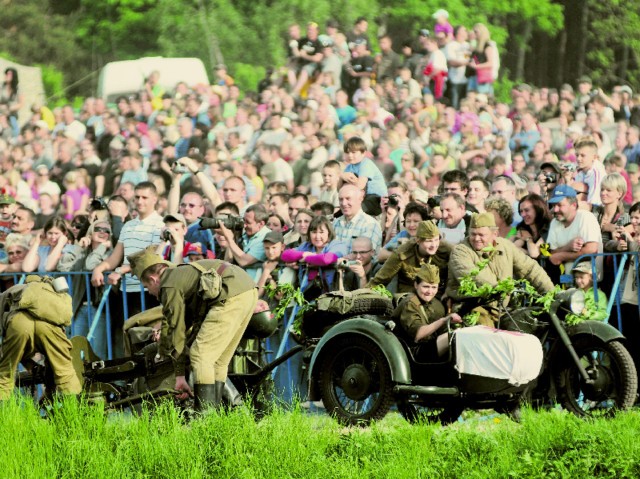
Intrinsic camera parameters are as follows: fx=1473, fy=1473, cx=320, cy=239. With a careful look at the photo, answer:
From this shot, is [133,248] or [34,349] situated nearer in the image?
[34,349]

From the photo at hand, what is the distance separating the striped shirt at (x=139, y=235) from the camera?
43.0ft

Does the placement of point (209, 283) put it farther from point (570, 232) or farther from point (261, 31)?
point (261, 31)

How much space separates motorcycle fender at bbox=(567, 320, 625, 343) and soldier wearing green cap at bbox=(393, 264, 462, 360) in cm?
75

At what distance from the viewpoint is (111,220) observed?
14.3m

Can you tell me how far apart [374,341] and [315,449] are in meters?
1.06

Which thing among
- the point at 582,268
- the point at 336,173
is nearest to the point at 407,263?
the point at 582,268

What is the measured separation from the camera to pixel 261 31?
93.2 ft

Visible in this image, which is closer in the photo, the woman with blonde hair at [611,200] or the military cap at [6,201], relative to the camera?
the woman with blonde hair at [611,200]

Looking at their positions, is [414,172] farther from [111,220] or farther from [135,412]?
[135,412]

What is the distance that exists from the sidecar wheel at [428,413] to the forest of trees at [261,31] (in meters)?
13.3

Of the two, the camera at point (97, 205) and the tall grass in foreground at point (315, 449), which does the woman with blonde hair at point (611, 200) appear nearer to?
the tall grass in foreground at point (315, 449)

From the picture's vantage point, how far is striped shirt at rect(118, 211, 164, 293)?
1312 cm

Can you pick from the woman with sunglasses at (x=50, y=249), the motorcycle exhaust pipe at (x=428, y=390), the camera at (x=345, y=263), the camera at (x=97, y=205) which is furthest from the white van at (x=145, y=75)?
the motorcycle exhaust pipe at (x=428, y=390)

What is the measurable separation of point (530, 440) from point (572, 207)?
3056mm
